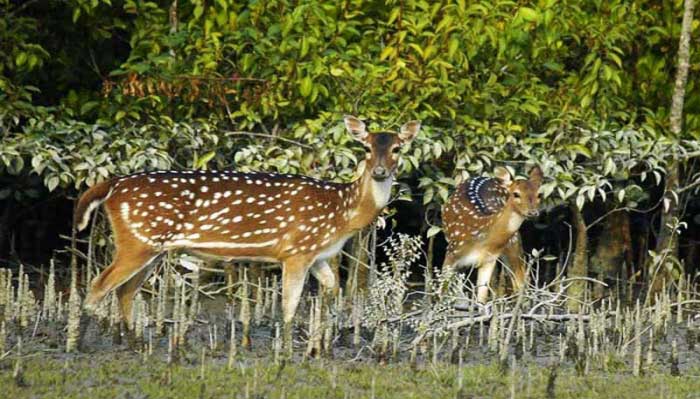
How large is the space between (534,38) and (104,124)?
3.72 metres

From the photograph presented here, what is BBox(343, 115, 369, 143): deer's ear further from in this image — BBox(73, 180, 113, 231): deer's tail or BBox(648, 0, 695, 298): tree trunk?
BBox(648, 0, 695, 298): tree trunk

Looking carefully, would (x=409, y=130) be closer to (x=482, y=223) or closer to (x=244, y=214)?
(x=244, y=214)

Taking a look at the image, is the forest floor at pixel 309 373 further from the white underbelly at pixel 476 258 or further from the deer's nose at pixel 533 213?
the white underbelly at pixel 476 258

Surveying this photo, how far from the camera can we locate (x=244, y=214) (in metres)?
11.4

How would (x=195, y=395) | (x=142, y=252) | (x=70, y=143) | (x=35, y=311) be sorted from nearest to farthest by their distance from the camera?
(x=195, y=395) → (x=142, y=252) → (x=35, y=311) → (x=70, y=143)

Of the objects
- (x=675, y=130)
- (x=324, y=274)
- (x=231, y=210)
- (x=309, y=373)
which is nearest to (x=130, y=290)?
(x=231, y=210)

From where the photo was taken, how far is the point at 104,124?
13.6 meters

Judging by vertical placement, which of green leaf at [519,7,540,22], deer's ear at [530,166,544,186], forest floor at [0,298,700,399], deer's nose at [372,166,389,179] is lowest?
forest floor at [0,298,700,399]

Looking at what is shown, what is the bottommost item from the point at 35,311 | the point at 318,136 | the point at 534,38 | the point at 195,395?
the point at 195,395


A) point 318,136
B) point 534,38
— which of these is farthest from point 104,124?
point 534,38

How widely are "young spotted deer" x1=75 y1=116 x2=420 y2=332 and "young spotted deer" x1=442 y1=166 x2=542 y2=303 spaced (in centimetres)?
217

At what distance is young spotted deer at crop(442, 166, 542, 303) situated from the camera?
1352 centimetres

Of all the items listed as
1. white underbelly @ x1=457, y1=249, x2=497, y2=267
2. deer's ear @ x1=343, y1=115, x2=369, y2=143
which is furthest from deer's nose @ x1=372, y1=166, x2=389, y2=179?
white underbelly @ x1=457, y1=249, x2=497, y2=267

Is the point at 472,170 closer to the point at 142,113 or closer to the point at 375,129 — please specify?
the point at 375,129
